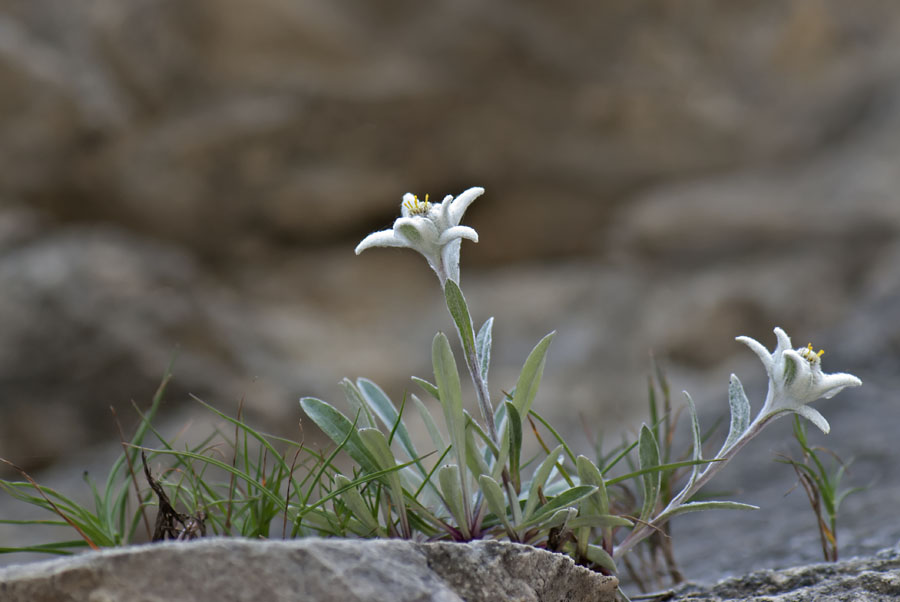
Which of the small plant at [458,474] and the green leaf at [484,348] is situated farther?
the green leaf at [484,348]

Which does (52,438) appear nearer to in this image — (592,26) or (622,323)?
(622,323)

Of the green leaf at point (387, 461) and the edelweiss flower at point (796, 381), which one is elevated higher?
the edelweiss flower at point (796, 381)

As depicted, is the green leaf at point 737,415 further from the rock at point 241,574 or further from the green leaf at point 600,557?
the rock at point 241,574

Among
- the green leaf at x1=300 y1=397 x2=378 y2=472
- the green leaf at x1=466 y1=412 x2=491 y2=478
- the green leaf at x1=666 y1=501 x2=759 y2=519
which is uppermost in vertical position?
the green leaf at x1=300 y1=397 x2=378 y2=472

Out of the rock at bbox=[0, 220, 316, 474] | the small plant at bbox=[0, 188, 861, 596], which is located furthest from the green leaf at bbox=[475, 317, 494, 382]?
the rock at bbox=[0, 220, 316, 474]

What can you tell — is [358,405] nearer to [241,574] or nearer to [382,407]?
[382,407]

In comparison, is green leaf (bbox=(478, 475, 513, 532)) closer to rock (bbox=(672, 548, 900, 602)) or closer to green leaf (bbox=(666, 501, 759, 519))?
green leaf (bbox=(666, 501, 759, 519))

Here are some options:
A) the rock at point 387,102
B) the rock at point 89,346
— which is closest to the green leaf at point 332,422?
the rock at point 89,346
